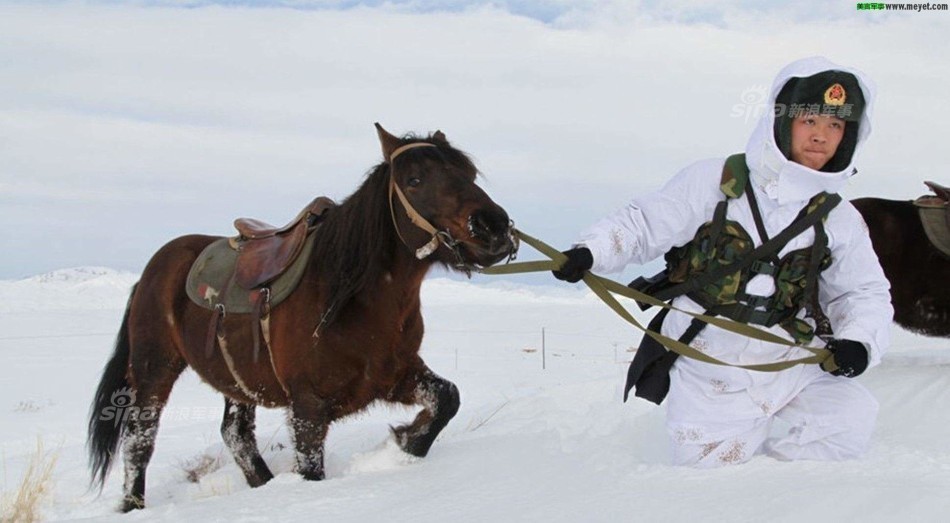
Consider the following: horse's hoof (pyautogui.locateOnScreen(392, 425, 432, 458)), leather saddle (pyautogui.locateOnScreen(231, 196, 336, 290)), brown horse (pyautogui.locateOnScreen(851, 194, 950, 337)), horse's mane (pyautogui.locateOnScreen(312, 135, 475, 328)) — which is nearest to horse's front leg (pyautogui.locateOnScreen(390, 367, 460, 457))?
horse's hoof (pyautogui.locateOnScreen(392, 425, 432, 458))

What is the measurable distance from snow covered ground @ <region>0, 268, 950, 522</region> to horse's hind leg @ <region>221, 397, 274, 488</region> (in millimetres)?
133

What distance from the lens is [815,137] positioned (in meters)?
3.38

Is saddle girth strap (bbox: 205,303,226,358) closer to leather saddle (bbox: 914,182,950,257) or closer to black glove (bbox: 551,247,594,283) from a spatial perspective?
black glove (bbox: 551,247,594,283)

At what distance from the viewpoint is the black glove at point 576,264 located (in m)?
3.26

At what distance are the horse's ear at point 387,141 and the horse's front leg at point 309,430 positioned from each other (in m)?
1.26

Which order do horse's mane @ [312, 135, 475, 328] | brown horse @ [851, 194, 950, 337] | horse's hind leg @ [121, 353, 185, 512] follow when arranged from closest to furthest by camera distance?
horse's mane @ [312, 135, 475, 328], horse's hind leg @ [121, 353, 185, 512], brown horse @ [851, 194, 950, 337]

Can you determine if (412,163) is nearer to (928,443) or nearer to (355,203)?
(355,203)

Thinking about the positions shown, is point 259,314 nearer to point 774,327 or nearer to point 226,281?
point 226,281

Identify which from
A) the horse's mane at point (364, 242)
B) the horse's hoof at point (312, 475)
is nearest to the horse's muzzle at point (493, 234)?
the horse's mane at point (364, 242)

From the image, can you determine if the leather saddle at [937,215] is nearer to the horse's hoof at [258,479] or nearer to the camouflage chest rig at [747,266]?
the camouflage chest rig at [747,266]

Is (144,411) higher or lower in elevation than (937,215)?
lower

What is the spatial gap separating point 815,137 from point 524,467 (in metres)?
1.74

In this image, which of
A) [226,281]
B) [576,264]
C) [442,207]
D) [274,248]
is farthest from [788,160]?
[226,281]

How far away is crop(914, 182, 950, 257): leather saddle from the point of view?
265 inches
